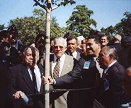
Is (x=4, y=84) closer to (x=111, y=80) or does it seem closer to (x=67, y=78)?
(x=67, y=78)

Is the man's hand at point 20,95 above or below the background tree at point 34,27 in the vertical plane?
below

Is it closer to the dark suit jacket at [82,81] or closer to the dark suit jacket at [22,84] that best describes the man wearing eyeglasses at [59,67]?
the dark suit jacket at [82,81]

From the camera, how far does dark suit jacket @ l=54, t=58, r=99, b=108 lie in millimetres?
4691

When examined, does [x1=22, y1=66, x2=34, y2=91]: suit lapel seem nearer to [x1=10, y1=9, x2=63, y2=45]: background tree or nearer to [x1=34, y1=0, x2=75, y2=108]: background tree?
[x1=34, y1=0, x2=75, y2=108]: background tree

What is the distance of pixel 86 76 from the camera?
4762 millimetres

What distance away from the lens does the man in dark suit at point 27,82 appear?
14.4 feet

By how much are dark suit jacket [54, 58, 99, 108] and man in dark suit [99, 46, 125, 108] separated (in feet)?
1.86

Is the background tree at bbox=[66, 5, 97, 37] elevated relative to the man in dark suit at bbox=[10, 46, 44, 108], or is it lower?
elevated

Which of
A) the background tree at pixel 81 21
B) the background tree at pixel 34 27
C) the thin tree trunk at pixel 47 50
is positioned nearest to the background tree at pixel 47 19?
the thin tree trunk at pixel 47 50

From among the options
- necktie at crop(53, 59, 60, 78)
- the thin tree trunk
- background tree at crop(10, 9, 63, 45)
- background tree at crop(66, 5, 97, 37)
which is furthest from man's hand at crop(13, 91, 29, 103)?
background tree at crop(66, 5, 97, 37)

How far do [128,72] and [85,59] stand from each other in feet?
8.37

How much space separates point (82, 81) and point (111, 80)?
119 cm

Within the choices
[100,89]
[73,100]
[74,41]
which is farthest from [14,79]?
[74,41]

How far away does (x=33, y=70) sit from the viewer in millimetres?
4645
